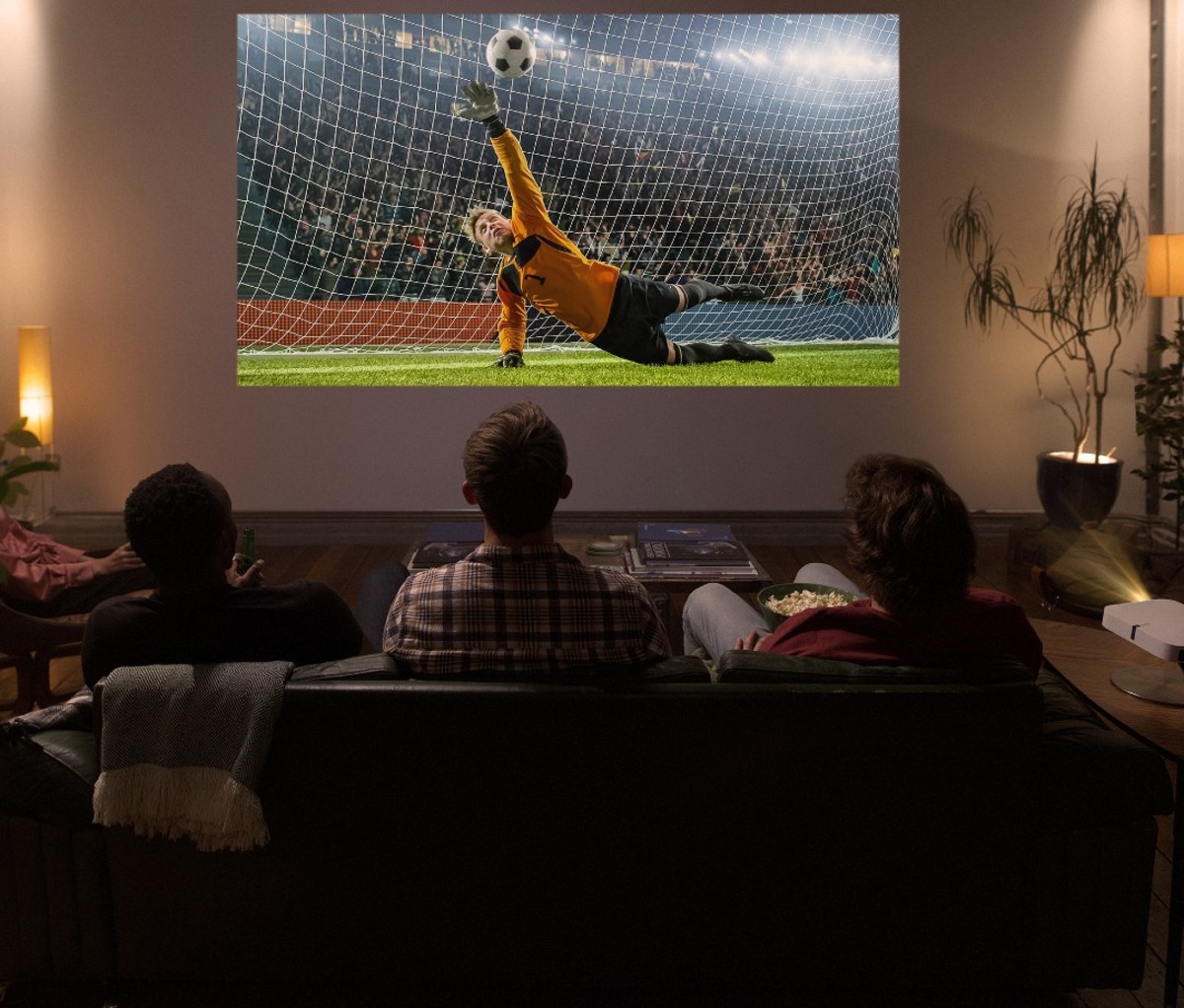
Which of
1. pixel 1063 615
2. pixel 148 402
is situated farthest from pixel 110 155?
pixel 1063 615

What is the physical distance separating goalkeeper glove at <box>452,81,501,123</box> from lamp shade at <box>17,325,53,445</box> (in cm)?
213

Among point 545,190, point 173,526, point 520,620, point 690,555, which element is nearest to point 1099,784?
point 520,620

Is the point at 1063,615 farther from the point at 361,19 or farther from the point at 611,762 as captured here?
the point at 361,19

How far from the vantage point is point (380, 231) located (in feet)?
19.1

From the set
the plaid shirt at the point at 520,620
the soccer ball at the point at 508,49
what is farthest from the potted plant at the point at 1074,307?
the plaid shirt at the point at 520,620

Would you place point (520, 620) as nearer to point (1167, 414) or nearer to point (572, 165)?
point (1167, 414)

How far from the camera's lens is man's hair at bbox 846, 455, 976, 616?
2012 millimetres

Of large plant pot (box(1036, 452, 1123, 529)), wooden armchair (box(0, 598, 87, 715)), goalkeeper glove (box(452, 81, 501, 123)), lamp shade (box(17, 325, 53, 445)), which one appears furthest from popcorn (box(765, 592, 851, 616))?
lamp shade (box(17, 325, 53, 445))

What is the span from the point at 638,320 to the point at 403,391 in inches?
45.7

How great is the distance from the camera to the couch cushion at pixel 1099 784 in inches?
75.4

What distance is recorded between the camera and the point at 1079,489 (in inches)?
209

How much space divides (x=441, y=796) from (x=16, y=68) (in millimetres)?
5064

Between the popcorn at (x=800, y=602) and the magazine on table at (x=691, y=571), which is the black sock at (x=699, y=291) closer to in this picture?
the magazine on table at (x=691, y=571)

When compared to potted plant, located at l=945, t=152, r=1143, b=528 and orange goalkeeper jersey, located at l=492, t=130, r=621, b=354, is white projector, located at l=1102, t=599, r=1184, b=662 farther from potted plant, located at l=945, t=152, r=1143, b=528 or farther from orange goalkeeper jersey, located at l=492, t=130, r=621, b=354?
orange goalkeeper jersey, located at l=492, t=130, r=621, b=354
